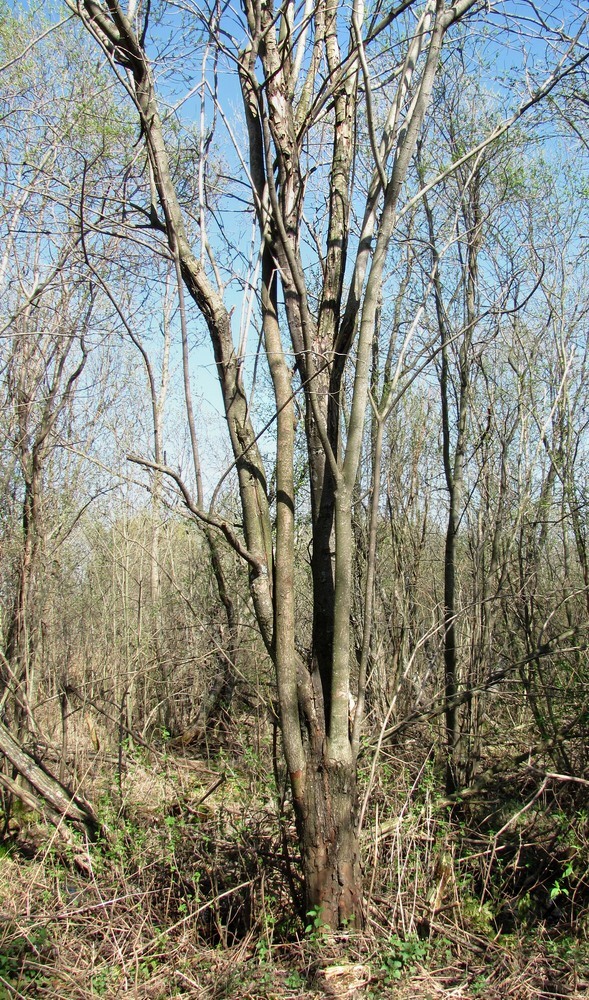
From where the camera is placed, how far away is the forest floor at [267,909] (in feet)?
10.3

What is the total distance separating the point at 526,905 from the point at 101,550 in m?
6.42

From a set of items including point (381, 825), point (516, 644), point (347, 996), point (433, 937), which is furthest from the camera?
point (516, 644)

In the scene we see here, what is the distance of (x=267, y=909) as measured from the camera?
3.54m

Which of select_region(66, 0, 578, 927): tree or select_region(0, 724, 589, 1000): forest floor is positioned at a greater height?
select_region(66, 0, 578, 927): tree

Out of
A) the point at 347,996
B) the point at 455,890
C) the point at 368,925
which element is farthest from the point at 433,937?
the point at 347,996

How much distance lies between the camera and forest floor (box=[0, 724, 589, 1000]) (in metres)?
3.12

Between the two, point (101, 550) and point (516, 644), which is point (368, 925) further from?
point (101, 550)

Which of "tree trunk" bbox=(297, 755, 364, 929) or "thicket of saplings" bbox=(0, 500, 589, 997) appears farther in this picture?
"thicket of saplings" bbox=(0, 500, 589, 997)

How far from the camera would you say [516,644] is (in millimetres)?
5586

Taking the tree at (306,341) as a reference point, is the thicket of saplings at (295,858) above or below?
below

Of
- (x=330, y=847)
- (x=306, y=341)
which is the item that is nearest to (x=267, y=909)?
(x=330, y=847)

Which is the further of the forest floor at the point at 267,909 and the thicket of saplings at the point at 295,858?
the thicket of saplings at the point at 295,858

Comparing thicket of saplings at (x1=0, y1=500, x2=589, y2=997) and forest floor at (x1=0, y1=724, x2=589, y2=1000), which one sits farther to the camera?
thicket of saplings at (x1=0, y1=500, x2=589, y2=997)

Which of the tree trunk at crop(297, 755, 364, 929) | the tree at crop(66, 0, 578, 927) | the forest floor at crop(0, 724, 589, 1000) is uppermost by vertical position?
the tree at crop(66, 0, 578, 927)
